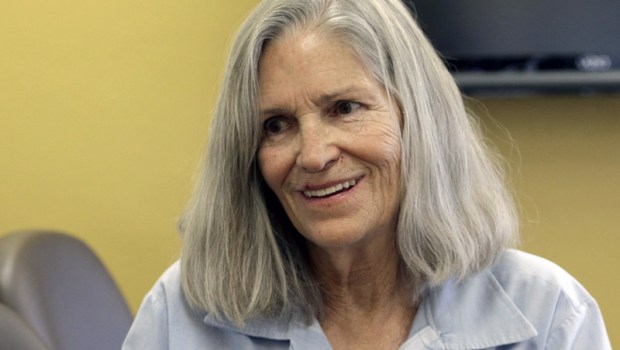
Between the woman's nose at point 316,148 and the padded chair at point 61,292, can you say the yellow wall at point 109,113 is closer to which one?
the padded chair at point 61,292

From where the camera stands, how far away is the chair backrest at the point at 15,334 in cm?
175

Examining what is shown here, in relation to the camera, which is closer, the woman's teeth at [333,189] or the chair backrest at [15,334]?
the woman's teeth at [333,189]

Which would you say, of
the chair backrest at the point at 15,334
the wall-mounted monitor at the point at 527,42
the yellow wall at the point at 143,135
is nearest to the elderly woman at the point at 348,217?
the chair backrest at the point at 15,334

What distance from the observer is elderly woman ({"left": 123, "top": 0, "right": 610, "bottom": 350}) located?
5.20ft

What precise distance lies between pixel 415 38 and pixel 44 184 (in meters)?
1.31

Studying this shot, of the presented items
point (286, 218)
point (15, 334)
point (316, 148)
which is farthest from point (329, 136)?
point (15, 334)

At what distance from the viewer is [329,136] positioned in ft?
5.15

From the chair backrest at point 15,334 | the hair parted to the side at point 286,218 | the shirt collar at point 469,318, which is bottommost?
the shirt collar at point 469,318

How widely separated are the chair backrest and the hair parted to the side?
0.98ft

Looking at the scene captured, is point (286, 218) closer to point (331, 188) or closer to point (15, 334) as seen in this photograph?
point (331, 188)

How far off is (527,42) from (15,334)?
1.33 meters

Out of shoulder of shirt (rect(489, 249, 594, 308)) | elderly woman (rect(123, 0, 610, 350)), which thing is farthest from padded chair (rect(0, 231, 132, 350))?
shoulder of shirt (rect(489, 249, 594, 308))

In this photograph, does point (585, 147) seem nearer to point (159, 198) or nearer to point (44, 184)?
point (159, 198)

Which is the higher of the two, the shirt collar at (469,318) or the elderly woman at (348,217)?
the elderly woman at (348,217)
